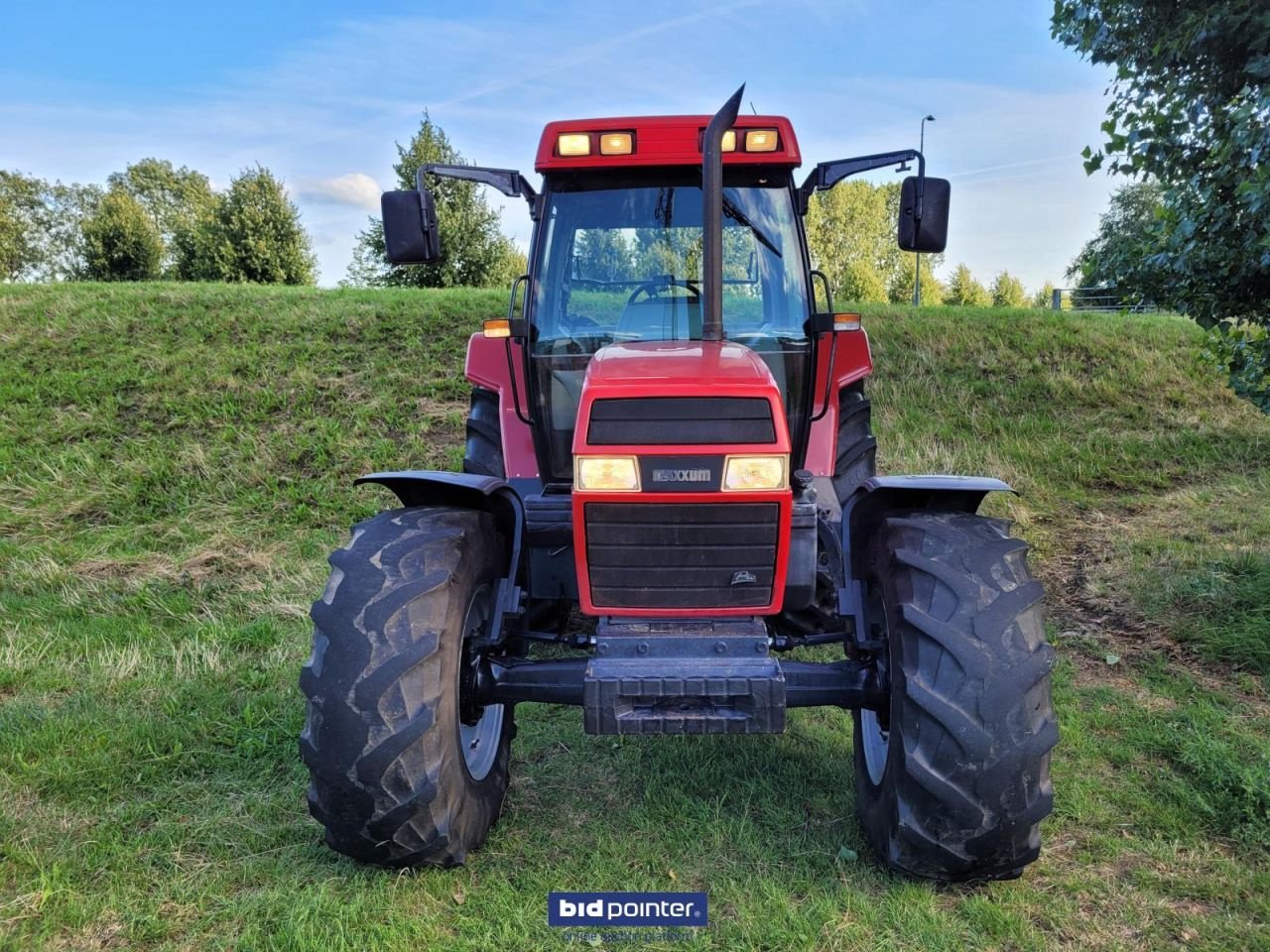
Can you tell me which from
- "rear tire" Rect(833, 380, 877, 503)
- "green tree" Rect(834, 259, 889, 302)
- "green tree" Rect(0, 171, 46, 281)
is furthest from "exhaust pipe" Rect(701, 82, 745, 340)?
"green tree" Rect(0, 171, 46, 281)

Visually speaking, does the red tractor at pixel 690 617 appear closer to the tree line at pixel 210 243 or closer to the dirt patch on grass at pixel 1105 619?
the dirt patch on grass at pixel 1105 619

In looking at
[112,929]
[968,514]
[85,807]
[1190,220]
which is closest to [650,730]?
[968,514]

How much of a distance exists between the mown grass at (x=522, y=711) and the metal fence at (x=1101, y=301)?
155 centimetres

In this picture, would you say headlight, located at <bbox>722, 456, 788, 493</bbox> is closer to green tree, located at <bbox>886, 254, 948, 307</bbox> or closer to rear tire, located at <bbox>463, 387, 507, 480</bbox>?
rear tire, located at <bbox>463, 387, 507, 480</bbox>

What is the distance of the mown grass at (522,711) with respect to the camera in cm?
259

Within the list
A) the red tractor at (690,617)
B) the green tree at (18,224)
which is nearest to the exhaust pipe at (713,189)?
the red tractor at (690,617)

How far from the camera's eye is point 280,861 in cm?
281

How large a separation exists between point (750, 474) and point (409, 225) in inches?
68.5

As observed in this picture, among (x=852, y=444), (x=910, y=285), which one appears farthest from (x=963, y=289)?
(x=852, y=444)

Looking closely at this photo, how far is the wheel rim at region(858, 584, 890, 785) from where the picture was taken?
9.50 feet

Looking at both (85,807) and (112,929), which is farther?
(85,807)

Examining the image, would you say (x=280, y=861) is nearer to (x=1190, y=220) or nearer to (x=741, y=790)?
(x=741, y=790)

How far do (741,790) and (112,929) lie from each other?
79.1 inches

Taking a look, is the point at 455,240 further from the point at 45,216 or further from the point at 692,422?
the point at 45,216
